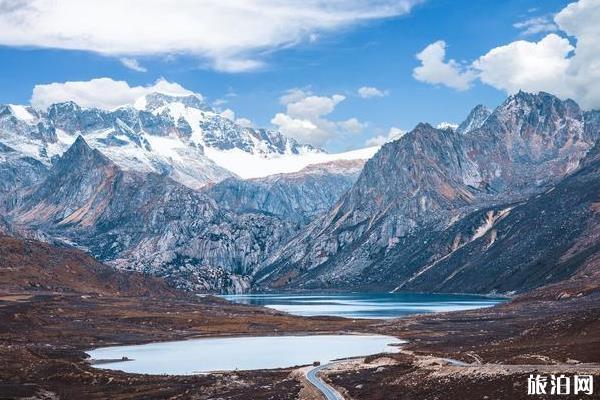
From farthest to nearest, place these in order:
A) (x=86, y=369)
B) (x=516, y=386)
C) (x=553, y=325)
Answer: (x=553, y=325) → (x=86, y=369) → (x=516, y=386)

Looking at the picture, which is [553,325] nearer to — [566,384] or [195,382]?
[195,382]

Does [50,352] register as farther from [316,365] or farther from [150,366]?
[316,365]

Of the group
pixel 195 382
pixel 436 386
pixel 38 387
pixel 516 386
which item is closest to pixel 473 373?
pixel 436 386

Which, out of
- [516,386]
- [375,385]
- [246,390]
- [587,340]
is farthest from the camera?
[587,340]

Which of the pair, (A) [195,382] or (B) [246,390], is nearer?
(B) [246,390]

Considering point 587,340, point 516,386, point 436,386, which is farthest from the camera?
point 587,340

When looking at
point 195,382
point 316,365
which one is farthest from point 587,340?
point 195,382
